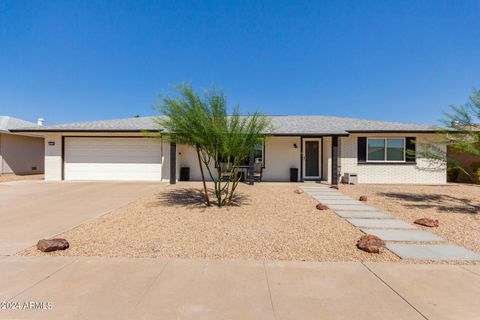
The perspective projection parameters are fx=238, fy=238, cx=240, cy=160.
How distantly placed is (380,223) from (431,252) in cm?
180

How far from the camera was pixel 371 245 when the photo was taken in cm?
433

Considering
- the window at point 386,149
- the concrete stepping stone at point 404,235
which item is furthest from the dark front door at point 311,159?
the concrete stepping stone at point 404,235

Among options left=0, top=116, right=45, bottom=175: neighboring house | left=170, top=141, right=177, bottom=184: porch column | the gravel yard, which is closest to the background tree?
the gravel yard

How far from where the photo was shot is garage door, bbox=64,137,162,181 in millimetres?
14031

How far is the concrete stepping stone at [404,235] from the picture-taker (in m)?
4.95

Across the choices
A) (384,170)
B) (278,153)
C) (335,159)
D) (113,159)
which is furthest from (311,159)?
(113,159)

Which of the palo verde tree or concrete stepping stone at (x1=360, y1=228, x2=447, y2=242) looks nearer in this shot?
concrete stepping stone at (x1=360, y1=228, x2=447, y2=242)

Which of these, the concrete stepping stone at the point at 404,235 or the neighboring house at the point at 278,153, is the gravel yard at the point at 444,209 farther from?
the neighboring house at the point at 278,153

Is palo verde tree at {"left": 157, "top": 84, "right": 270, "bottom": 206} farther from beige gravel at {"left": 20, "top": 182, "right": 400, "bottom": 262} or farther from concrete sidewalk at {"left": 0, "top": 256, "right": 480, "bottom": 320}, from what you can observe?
concrete sidewalk at {"left": 0, "top": 256, "right": 480, "bottom": 320}

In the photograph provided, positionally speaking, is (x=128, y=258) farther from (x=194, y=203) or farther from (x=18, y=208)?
(x=18, y=208)

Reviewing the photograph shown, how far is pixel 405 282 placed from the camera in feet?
10.7

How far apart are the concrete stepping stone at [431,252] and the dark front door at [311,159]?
9.76 meters

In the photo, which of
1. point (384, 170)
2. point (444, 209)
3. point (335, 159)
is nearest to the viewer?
point (444, 209)

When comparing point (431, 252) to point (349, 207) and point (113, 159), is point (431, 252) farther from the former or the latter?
point (113, 159)
